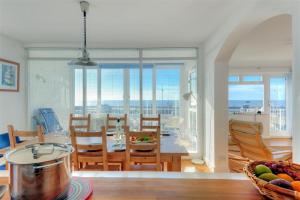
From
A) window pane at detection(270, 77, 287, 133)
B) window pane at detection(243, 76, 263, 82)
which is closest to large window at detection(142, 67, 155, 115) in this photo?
window pane at detection(243, 76, 263, 82)

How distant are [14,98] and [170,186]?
4.25 m

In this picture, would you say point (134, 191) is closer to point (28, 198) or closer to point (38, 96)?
point (28, 198)

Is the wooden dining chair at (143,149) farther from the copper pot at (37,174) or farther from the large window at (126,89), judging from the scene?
the large window at (126,89)

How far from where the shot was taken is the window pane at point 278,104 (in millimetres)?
6448

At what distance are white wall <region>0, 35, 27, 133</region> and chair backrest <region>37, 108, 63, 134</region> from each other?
1.17 ft

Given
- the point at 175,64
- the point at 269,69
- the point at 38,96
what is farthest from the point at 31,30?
the point at 269,69

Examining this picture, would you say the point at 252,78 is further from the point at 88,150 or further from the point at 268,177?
the point at 268,177

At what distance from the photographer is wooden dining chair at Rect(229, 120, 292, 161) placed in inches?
110

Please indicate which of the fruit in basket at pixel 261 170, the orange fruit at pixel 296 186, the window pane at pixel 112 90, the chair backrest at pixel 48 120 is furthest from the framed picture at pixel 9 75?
the orange fruit at pixel 296 186

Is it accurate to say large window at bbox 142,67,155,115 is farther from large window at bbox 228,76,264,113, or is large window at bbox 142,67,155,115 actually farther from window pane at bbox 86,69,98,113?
large window at bbox 228,76,264,113

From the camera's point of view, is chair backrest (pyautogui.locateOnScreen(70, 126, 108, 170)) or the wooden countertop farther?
chair backrest (pyautogui.locateOnScreen(70, 126, 108, 170))

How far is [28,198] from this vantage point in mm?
604

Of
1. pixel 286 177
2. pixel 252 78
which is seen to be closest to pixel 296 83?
pixel 286 177

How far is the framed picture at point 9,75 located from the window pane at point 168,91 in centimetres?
304
